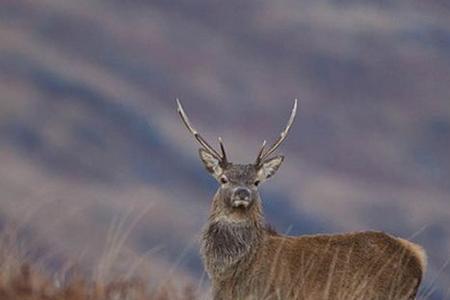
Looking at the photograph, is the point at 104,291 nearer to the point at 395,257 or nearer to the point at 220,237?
the point at 220,237

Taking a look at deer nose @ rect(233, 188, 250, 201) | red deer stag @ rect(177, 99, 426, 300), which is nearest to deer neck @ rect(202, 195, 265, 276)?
red deer stag @ rect(177, 99, 426, 300)

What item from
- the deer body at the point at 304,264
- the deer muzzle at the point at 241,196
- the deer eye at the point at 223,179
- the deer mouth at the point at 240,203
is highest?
the deer eye at the point at 223,179

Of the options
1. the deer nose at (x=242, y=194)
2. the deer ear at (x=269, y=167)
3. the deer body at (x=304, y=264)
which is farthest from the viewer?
the deer ear at (x=269, y=167)

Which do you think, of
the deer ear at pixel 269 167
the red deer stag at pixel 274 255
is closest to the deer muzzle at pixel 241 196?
the red deer stag at pixel 274 255

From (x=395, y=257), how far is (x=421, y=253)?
32cm

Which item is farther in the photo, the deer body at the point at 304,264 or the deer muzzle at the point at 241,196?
the deer body at the point at 304,264

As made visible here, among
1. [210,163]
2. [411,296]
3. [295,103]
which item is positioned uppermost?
[295,103]

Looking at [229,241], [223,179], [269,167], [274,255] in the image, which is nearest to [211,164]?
[223,179]

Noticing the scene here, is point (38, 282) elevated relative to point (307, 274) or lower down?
elevated

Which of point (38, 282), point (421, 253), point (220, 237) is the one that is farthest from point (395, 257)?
point (38, 282)

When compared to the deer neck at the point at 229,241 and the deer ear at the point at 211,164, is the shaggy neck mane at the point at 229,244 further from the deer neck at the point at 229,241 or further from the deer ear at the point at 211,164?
the deer ear at the point at 211,164

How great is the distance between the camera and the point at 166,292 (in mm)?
5273

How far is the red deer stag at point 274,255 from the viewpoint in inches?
357

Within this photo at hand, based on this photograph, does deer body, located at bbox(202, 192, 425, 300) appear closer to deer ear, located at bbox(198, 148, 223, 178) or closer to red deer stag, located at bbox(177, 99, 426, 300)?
red deer stag, located at bbox(177, 99, 426, 300)
